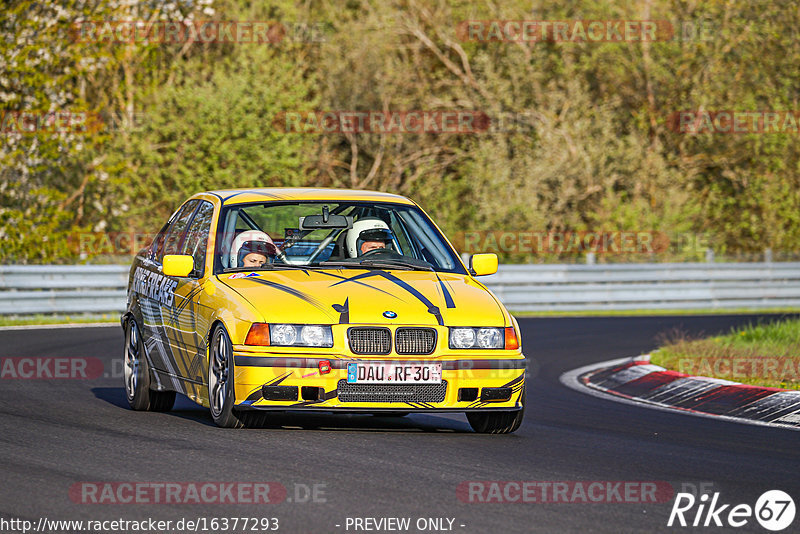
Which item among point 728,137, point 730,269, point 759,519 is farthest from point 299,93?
point 759,519

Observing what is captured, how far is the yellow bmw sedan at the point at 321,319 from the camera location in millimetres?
8570

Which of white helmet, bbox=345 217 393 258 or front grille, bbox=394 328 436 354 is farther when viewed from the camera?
white helmet, bbox=345 217 393 258

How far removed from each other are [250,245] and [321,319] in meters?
1.45

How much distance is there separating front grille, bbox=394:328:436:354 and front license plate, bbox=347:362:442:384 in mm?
92

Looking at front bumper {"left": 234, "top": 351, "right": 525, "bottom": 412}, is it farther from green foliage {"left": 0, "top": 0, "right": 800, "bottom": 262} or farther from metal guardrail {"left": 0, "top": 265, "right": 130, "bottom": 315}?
green foliage {"left": 0, "top": 0, "right": 800, "bottom": 262}

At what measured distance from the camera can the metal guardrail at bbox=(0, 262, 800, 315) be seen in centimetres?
2302

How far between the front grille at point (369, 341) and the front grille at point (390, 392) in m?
0.22

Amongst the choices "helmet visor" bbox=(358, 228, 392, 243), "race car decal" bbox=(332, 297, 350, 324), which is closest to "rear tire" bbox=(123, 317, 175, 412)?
"helmet visor" bbox=(358, 228, 392, 243)

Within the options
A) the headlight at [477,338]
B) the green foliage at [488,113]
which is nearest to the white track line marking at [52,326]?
the green foliage at [488,113]

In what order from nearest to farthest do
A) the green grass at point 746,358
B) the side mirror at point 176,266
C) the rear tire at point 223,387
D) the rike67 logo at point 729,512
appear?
1. the rike67 logo at point 729,512
2. the rear tire at point 223,387
3. the side mirror at point 176,266
4. the green grass at point 746,358

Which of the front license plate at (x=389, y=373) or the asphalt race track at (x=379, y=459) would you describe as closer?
the asphalt race track at (x=379, y=459)

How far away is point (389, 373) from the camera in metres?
8.59

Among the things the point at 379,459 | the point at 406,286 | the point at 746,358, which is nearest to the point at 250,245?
the point at 406,286

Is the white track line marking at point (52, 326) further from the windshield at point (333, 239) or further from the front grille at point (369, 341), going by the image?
the front grille at point (369, 341)
